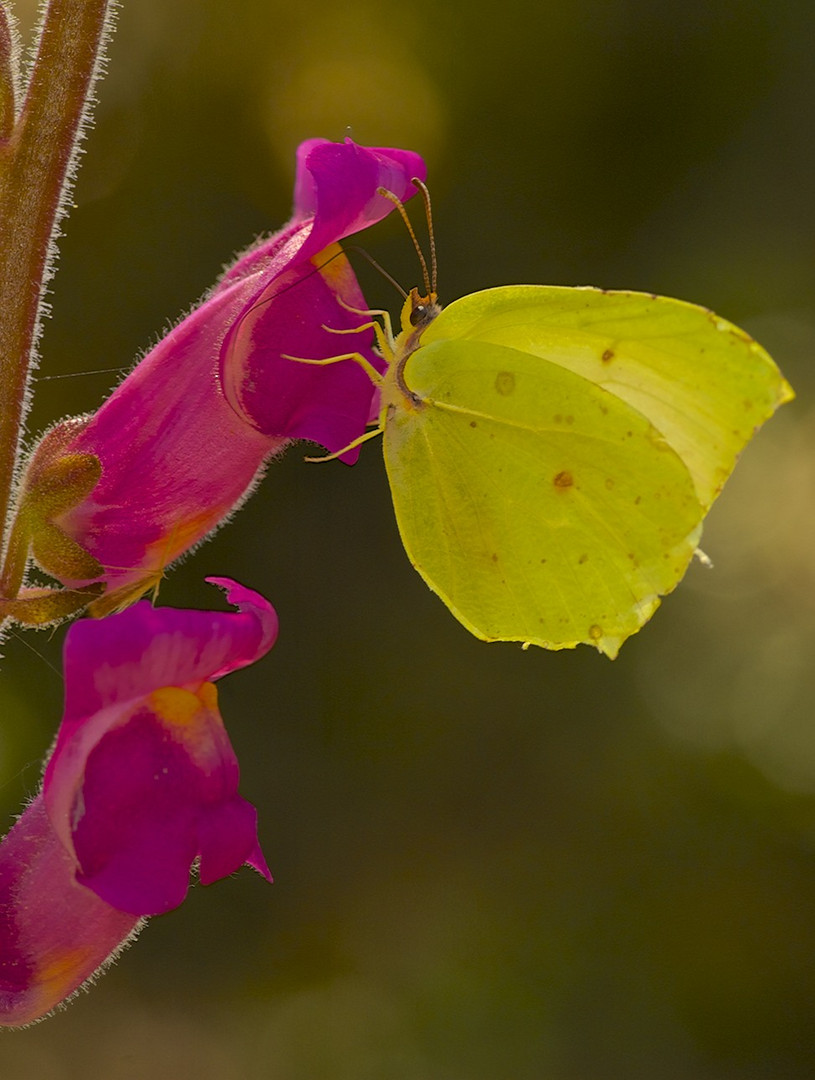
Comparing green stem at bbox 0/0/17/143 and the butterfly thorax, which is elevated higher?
green stem at bbox 0/0/17/143

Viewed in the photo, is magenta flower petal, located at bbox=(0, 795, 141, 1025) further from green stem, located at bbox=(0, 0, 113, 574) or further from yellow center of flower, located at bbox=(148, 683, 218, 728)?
green stem, located at bbox=(0, 0, 113, 574)

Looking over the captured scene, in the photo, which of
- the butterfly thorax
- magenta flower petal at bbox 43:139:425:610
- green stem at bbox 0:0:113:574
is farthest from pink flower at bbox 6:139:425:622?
the butterfly thorax

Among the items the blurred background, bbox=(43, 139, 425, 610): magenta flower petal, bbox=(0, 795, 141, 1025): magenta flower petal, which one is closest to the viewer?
bbox=(0, 795, 141, 1025): magenta flower petal

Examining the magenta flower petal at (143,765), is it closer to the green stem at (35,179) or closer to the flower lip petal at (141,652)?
the flower lip petal at (141,652)

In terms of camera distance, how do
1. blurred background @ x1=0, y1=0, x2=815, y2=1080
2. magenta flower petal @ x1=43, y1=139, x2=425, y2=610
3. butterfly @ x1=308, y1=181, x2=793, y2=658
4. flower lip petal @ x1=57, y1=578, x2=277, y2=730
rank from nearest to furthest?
flower lip petal @ x1=57, y1=578, x2=277, y2=730, magenta flower petal @ x1=43, y1=139, x2=425, y2=610, butterfly @ x1=308, y1=181, x2=793, y2=658, blurred background @ x1=0, y1=0, x2=815, y2=1080

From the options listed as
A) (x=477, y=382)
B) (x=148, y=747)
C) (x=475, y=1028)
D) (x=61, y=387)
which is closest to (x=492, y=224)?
(x=61, y=387)

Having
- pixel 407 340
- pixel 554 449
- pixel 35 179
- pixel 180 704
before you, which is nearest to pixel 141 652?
pixel 180 704
